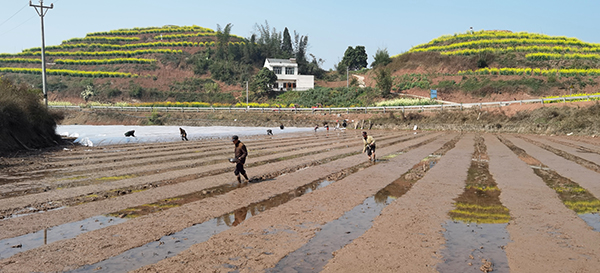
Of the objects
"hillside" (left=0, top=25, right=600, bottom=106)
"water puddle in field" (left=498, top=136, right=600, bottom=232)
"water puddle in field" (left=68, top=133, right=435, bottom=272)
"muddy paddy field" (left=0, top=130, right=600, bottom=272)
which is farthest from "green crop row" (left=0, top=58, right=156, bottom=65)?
"water puddle in field" (left=498, top=136, right=600, bottom=232)

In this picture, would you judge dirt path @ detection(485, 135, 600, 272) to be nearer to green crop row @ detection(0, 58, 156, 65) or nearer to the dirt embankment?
the dirt embankment

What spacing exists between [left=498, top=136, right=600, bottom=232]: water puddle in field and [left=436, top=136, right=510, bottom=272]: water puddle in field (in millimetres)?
1618

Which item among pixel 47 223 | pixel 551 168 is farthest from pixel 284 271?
pixel 551 168

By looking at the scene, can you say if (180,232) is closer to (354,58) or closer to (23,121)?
(23,121)

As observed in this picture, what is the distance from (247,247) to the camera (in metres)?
7.62

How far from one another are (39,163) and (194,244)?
14.4 meters

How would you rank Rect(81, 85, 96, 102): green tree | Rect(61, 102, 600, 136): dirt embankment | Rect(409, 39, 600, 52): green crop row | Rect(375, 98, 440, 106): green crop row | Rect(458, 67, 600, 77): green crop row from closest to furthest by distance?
Rect(61, 102, 600, 136): dirt embankment
Rect(375, 98, 440, 106): green crop row
Rect(458, 67, 600, 77): green crop row
Rect(409, 39, 600, 52): green crop row
Rect(81, 85, 96, 102): green tree

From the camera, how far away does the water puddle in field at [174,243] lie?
22.0ft

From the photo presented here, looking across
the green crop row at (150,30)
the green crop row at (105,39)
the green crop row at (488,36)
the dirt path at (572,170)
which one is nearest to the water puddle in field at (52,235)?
the dirt path at (572,170)

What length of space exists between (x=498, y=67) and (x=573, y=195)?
65268 millimetres

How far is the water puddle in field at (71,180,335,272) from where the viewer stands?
22.0 feet

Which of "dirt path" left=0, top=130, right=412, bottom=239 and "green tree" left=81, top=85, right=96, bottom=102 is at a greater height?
"green tree" left=81, top=85, right=96, bottom=102

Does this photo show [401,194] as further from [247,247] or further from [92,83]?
[92,83]

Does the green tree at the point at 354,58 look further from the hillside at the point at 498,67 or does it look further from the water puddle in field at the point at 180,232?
the water puddle in field at the point at 180,232
